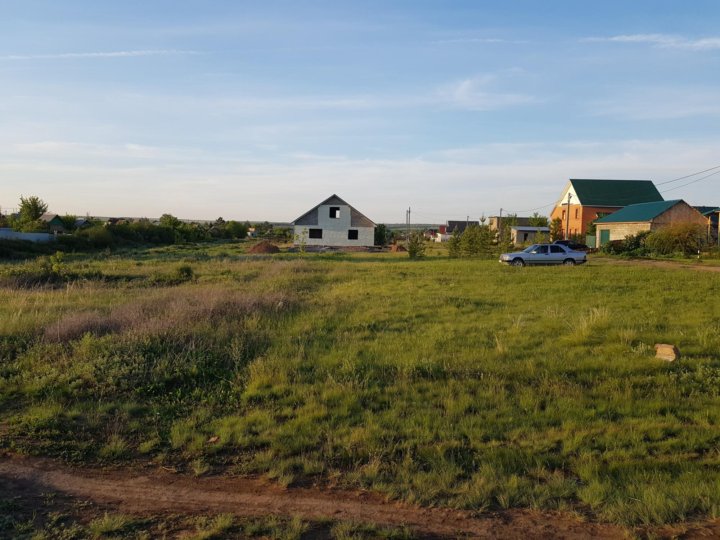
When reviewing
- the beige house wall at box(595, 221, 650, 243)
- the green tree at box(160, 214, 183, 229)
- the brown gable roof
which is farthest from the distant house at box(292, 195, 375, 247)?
the green tree at box(160, 214, 183, 229)

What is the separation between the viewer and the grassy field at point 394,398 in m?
5.03

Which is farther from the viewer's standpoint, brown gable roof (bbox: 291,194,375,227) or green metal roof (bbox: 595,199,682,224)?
brown gable roof (bbox: 291,194,375,227)

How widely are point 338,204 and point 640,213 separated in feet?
96.2

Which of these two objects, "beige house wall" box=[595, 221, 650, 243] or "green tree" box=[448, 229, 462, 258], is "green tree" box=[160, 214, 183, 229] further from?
"beige house wall" box=[595, 221, 650, 243]

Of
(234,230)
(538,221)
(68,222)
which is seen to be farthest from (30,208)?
(538,221)

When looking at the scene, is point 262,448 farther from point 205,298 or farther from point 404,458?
point 205,298

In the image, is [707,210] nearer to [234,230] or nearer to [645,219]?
[645,219]

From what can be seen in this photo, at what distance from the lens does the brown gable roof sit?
2202 inches

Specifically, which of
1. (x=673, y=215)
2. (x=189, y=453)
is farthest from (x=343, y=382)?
(x=673, y=215)

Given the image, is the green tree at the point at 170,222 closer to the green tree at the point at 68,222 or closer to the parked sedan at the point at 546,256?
the green tree at the point at 68,222

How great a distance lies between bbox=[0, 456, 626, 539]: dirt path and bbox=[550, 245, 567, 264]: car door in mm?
27568

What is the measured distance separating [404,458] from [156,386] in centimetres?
404

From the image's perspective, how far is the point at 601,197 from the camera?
61562mm

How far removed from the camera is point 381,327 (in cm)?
1138
